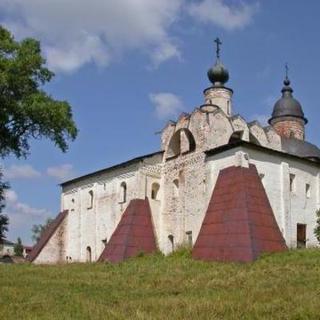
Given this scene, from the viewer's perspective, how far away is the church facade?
2436 cm

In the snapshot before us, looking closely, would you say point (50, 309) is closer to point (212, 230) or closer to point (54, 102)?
point (212, 230)

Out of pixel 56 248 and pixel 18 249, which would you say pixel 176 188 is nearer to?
pixel 56 248

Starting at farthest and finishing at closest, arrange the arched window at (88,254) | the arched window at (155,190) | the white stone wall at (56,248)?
the white stone wall at (56,248) → the arched window at (88,254) → the arched window at (155,190)

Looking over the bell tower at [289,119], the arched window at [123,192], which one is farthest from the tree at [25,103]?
the bell tower at [289,119]

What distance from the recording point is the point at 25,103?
2233 cm

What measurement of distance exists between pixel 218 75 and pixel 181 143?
5.20 m

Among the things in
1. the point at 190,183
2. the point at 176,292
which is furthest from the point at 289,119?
the point at 176,292

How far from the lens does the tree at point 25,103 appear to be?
21938 millimetres

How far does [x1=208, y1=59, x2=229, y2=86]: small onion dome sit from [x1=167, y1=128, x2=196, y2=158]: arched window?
4293 mm

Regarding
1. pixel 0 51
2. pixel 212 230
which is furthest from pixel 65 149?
pixel 212 230

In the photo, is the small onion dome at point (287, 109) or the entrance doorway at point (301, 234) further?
the small onion dome at point (287, 109)

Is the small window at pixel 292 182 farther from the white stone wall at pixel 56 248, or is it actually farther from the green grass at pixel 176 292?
the white stone wall at pixel 56 248

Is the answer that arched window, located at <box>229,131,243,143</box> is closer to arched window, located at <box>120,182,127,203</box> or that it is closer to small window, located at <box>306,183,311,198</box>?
small window, located at <box>306,183,311,198</box>

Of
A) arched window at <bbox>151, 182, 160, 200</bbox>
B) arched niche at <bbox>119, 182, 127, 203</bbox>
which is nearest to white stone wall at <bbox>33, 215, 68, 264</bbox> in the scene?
arched niche at <bbox>119, 182, 127, 203</bbox>
